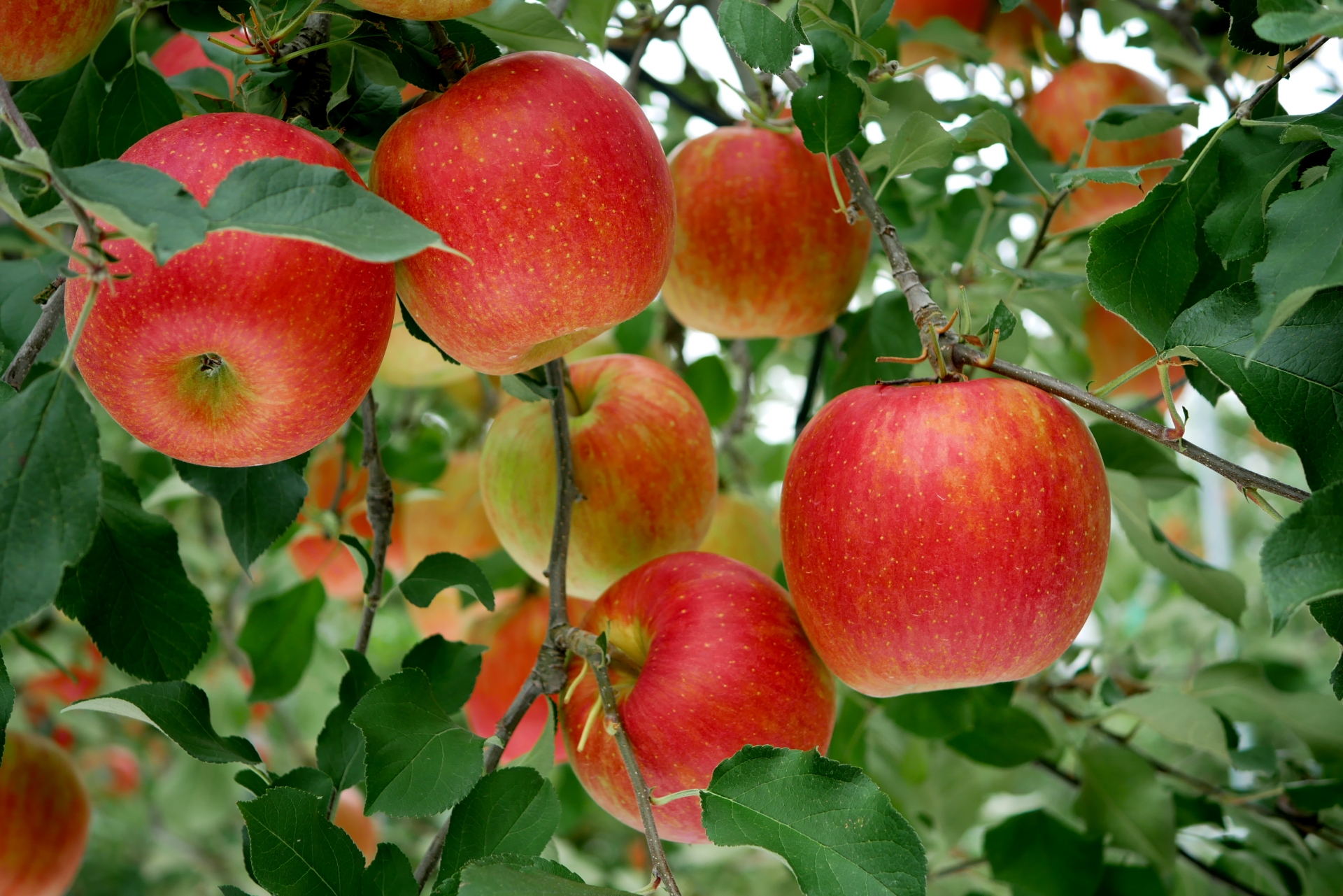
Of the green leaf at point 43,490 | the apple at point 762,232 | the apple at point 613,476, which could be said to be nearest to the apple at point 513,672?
the apple at point 613,476

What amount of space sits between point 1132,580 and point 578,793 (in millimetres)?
1371

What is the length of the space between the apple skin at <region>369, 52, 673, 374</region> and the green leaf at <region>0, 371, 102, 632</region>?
7.4 inches

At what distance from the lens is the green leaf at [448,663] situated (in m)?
0.67

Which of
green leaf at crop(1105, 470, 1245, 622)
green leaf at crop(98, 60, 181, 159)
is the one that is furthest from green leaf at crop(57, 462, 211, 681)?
green leaf at crop(1105, 470, 1245, 622)

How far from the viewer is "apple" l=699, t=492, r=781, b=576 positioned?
1.05 meters

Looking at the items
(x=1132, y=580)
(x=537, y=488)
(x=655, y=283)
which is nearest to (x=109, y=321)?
(x=655, y=283)

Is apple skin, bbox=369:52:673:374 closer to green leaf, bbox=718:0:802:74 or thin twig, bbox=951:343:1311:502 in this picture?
green leaf, bbox=718:0:802:74

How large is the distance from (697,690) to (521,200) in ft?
1.02

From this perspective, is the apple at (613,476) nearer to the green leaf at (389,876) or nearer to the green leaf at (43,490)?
the green leaf at (389,876)

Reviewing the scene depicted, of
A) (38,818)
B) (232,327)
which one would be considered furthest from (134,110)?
(38,818)

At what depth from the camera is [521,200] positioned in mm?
504

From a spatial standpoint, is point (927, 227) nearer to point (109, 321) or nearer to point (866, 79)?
point (866, 79)

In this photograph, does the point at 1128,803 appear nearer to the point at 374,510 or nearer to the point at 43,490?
the point at 374,510

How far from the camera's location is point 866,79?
0.62m
